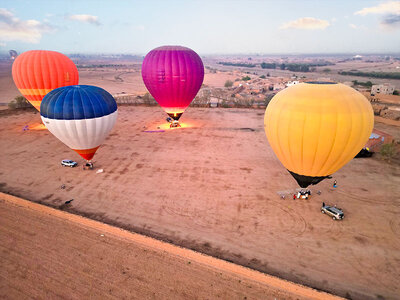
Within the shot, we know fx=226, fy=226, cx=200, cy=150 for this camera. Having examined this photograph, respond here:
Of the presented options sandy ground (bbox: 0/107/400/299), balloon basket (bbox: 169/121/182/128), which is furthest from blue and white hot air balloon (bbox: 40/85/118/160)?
balloon basket (bbox: 169/121/182/128)

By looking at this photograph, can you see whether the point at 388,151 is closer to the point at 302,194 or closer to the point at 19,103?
the point at 302,194

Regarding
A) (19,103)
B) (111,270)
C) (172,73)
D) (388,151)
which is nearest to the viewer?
(111,270)

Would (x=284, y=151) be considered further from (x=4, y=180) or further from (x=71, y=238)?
(x=4, y=180)

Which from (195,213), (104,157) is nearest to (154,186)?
(195,213)

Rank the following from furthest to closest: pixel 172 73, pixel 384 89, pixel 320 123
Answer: pixel 384 89 → pixel 172 73 → pixel 320 123

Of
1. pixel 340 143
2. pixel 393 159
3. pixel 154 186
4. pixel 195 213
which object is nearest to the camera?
pixel 340 143

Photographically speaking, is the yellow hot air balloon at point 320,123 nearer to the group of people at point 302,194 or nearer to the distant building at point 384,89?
the group of people at point 302,194

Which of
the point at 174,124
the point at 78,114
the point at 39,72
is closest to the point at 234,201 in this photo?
the point at 78,114
